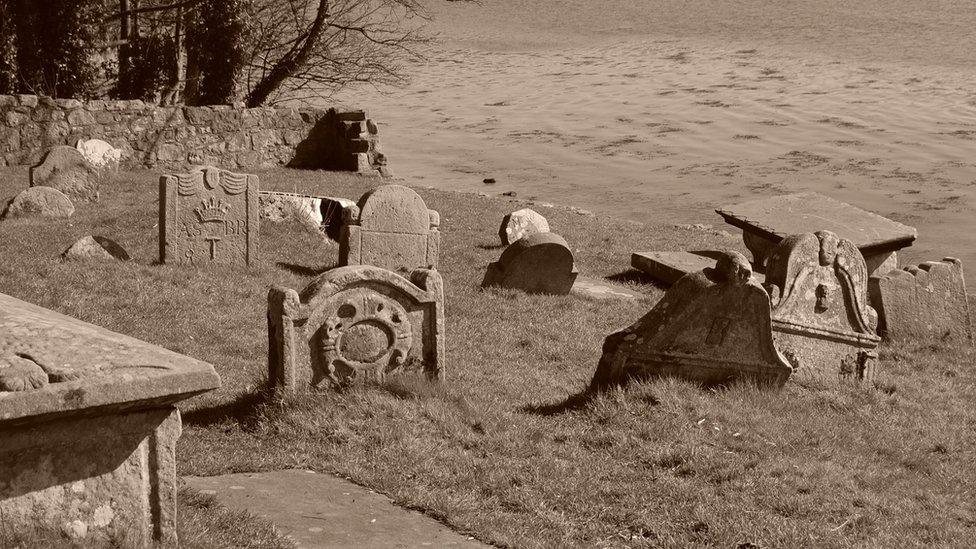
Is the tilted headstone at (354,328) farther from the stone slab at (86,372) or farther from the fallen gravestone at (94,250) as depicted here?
the fallen gravestone at (94,250)

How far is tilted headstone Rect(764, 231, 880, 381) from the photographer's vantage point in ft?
31.7

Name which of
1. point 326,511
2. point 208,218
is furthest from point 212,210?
point 326,511

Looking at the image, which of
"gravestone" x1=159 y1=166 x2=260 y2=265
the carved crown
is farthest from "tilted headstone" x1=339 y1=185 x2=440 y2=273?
the carved crown

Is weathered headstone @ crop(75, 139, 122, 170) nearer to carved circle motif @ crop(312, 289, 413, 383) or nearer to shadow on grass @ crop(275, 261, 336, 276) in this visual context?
shadow on grass @ crop(275, 261, 336, 276)

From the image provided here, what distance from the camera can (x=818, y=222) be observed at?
14.7 m

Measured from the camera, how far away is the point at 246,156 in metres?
24.2

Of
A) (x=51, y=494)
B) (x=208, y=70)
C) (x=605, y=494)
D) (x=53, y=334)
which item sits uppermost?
(x=208, y=70)

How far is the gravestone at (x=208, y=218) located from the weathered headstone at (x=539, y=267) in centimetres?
299

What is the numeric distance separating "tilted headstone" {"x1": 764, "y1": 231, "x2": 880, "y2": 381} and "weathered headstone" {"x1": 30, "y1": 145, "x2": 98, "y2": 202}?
11.6 meters

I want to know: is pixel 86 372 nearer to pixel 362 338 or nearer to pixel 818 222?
pixel 362 338

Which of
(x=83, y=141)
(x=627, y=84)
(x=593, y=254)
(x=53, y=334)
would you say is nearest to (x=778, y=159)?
(x=627, y=84)

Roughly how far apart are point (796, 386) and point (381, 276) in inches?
134

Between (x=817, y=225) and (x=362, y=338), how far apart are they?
802 centimetres

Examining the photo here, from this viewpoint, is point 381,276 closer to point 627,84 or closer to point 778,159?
point 778,159
